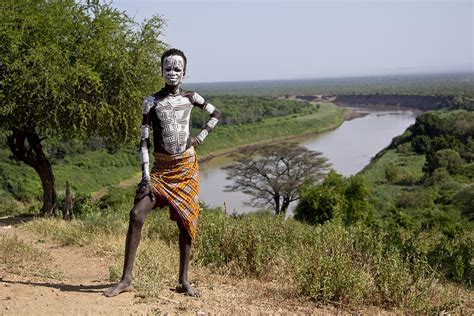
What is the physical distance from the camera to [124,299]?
4.04 meters

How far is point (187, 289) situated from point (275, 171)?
69.4 feet

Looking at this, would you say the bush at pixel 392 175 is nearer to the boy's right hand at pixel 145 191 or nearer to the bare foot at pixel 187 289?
the bare foot at pixel 187 289

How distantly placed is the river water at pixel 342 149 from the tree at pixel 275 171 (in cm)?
155

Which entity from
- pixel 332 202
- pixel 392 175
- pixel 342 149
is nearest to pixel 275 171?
pixel 332 202

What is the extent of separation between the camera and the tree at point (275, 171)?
81.5 ft

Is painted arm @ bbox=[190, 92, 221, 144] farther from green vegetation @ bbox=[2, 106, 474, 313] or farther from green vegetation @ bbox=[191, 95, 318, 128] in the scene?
green vegetation @ bbox=[191, 95, 318, 128]

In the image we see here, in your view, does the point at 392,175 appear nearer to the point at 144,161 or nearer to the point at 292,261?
the point at 292,261

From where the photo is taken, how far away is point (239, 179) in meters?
26.7

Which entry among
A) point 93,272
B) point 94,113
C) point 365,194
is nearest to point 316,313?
point 93,272

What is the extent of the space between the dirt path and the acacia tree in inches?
210

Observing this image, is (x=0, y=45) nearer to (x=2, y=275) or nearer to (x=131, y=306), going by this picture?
(x=2, y=275)

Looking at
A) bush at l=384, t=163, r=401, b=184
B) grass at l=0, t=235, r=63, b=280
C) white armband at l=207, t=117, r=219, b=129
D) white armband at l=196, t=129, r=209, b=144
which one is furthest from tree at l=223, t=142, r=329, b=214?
white armband at l=196, t=129, r=209, b=144

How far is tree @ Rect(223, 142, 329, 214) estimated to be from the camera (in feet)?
81.5

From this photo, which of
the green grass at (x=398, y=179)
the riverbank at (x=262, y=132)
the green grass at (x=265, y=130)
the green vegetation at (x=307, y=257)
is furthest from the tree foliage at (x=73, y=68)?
the green grass at (x=265, y=130)
